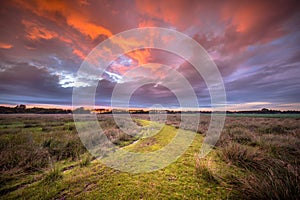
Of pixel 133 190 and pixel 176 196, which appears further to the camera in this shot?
pixel 133 190

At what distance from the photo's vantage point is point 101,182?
3773 millimetres

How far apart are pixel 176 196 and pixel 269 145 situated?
6.91m

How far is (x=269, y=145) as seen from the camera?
6.76 meters

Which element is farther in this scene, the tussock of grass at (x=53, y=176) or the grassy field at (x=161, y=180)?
the tussock of grass at (x=53, y=176)

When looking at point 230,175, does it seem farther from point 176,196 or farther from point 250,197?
point 176,196

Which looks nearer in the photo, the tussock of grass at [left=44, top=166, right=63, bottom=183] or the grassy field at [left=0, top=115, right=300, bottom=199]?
the grassy field at [left=0, top=115, right=300, bottom=199]

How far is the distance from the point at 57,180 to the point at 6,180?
1.66 m

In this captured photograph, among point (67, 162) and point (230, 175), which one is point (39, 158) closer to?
point (67, 162)

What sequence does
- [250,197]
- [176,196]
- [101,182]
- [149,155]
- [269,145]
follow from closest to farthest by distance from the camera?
[250,197] < [176,196] < [101,182] < [149,155] < [269,145]

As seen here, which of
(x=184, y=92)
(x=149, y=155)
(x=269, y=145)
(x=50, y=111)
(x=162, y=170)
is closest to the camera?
(x=162, y=170)

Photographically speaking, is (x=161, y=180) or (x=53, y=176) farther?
(x=53, y=176)

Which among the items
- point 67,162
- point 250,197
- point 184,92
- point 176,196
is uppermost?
point 184,92

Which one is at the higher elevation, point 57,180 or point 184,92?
point 184,92

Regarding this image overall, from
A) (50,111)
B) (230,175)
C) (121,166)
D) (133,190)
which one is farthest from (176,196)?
(50,111)
